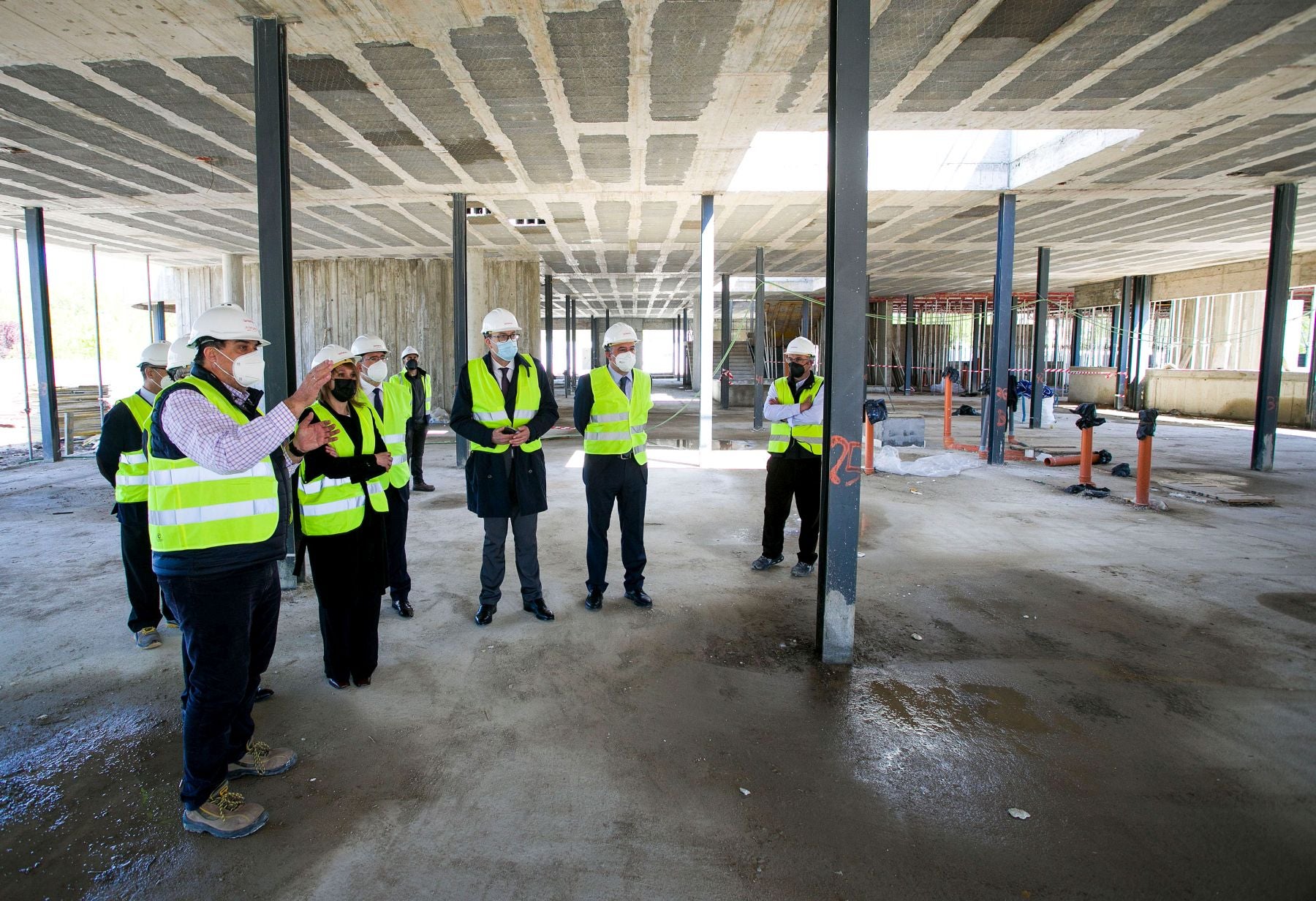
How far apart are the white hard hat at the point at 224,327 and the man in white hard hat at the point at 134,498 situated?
2.10m

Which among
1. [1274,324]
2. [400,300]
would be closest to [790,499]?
[1274,324]

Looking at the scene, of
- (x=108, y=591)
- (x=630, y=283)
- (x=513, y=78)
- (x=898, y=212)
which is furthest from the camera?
(x=630, y=283)

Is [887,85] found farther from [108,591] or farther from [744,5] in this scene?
[108,591]

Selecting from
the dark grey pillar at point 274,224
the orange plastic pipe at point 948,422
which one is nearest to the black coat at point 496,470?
the dark grey pillar at point 274,224

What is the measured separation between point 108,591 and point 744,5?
716 centimetres

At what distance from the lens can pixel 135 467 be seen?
435 cm

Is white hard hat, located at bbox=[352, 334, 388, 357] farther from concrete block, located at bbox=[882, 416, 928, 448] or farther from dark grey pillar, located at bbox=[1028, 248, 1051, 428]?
dark grey pillar, located at bbox=[1028, 248, 1051, 428]

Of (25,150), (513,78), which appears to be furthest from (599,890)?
(25,150)

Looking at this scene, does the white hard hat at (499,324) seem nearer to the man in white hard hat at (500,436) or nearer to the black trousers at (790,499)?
the man in white hard hat at (500,436)

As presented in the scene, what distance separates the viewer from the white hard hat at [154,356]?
471 centimetres

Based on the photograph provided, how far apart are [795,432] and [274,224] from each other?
4.66 meters

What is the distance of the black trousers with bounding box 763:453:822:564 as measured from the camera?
580 centimetres

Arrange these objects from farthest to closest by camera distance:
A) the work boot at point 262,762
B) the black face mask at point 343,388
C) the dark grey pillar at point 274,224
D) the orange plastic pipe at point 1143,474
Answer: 1. the orange plastic pipe at point 1143,474
2. the dark grey pillar at point 274,224
3. the black face mask at point 343,388
4. the work boot at point 262,762

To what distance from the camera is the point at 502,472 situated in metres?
4.62
